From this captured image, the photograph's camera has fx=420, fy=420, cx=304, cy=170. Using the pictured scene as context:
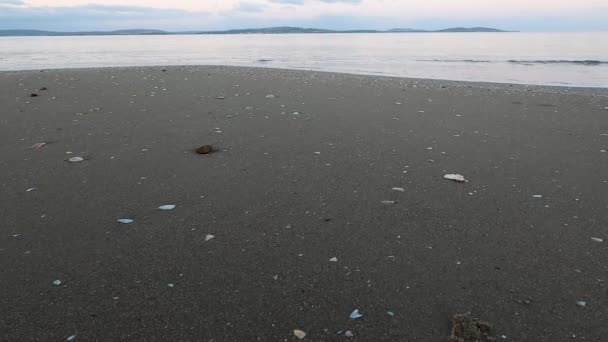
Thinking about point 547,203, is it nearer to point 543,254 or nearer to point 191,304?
point 543,254

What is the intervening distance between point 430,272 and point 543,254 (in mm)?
924

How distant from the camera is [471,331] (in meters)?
2.27

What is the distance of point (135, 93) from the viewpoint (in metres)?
10.3

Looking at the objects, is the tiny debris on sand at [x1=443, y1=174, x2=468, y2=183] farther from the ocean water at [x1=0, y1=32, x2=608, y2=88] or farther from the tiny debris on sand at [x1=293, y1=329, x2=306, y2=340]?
the ocean water at [x1=0, y1=32, x2=608, y2=88]

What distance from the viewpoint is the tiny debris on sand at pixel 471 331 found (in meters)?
2.24

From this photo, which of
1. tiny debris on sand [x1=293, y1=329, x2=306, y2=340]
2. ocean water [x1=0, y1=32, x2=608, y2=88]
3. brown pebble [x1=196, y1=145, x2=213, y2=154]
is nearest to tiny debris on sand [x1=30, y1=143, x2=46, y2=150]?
brown pebble [x1=196, y1=145, x2=213, y2=154]

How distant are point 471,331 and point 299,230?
1.56 m

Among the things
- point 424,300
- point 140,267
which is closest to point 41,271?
point 140,267

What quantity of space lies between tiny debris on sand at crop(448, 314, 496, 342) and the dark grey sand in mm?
74

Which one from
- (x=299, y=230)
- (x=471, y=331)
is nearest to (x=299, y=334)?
(x=471, y=331)

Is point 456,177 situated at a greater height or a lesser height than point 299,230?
greater

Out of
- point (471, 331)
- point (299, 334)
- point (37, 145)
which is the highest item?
point (471, 331)

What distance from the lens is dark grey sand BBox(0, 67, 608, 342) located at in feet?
7.98

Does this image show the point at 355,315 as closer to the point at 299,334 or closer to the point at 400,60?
the point at 299,334
